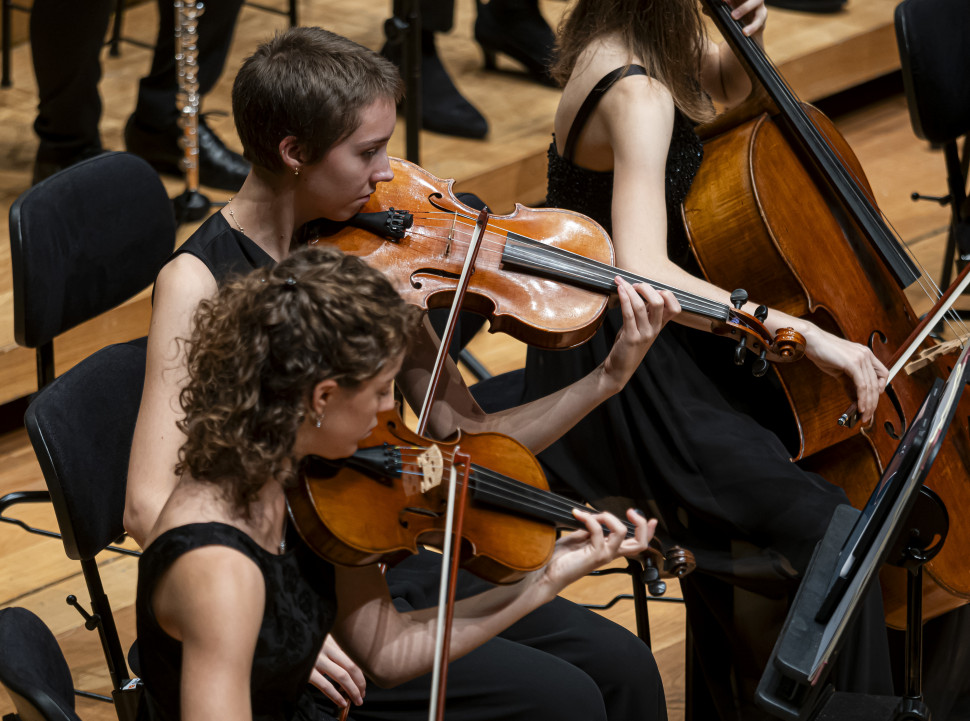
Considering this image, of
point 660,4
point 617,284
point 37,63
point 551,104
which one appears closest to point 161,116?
point 37,63

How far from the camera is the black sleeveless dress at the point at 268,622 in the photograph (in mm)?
1123

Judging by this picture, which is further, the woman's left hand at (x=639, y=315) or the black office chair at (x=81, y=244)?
the black office chair at (x=81, y=244)

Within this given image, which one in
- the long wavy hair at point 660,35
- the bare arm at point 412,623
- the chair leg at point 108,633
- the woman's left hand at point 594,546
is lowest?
the chair leg at point 108,633

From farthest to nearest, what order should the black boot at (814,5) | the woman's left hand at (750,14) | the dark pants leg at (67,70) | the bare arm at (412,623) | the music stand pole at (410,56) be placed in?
the black boot at (814,5) < the dark pants leg at (67,70) < the music stand pole at (410,56) < the woman's left hand at (750,14) < the bare arm at (412,623)

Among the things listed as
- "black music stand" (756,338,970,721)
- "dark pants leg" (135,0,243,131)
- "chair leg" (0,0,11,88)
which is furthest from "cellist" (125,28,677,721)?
"chair leg" (0,0,11,88)

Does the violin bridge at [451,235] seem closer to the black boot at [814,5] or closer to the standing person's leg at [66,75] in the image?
the standing person's leg at [66,75]

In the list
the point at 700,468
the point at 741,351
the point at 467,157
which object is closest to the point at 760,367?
the point at 741,351

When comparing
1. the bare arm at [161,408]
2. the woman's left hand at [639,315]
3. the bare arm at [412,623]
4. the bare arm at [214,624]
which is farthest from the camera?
the woman's left hand at [639,315]

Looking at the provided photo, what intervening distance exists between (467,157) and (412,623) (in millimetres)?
2171

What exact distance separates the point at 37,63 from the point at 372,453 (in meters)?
2.04

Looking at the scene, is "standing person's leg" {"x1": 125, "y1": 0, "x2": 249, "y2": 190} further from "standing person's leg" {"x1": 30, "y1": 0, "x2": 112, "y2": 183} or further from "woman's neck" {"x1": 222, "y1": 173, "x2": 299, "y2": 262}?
"woman's neck" {"x1": 222, "y1": 173, "x2": 299, "y2": 262}

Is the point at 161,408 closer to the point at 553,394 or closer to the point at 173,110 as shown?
the point at 553,394

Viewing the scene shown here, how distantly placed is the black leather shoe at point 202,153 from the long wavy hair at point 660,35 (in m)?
1.40

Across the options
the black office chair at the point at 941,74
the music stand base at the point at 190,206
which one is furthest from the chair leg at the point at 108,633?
the black office chair at the point at 941,74
